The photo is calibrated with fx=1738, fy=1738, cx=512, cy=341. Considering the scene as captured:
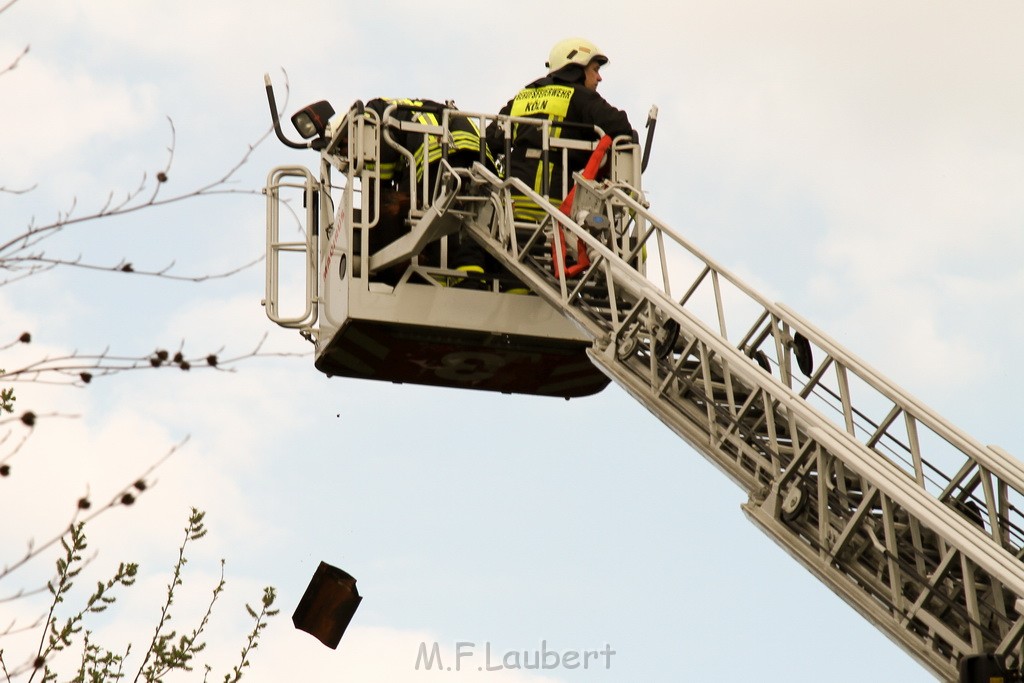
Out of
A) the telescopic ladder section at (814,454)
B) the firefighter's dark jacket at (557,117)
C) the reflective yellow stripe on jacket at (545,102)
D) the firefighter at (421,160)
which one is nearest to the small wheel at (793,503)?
the telescopic ladder section at (814,454)

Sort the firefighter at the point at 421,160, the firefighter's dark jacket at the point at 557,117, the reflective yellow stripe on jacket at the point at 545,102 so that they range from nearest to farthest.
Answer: the firefighter at the point at 421,160 → the firefighter's dark jacket at the point at 557,117 → the reflective yellow stripe on jacket at the point at 545,102

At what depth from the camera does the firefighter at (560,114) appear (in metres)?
14.2

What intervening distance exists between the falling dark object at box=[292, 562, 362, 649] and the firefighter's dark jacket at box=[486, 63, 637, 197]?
3650mm

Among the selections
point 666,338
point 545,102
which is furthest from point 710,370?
point 545,102

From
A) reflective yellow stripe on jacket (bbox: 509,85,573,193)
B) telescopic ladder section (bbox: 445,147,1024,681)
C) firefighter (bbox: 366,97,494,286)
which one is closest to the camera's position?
telescopic ladder section (bbox: 445,147,1024,681)

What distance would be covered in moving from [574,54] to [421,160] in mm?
1772

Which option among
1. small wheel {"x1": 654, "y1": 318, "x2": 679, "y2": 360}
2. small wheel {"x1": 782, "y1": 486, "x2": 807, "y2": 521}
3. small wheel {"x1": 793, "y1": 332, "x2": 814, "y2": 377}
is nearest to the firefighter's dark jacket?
small wheel {"x1": 654, "y1": 318, "x2": 679, "y2": 360}

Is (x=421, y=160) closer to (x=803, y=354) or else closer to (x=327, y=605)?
(x=327, y=605)

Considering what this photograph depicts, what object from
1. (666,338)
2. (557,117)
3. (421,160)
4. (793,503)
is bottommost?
(421,160)

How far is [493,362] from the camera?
1449 centimetres

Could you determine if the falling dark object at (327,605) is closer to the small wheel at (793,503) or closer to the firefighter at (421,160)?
the firefighter at (421,160)

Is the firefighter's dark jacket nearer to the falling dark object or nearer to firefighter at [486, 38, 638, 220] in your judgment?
firefighter at [486, 38, 638, 220]

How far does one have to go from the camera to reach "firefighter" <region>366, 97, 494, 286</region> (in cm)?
1401

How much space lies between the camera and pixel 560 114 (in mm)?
14508
